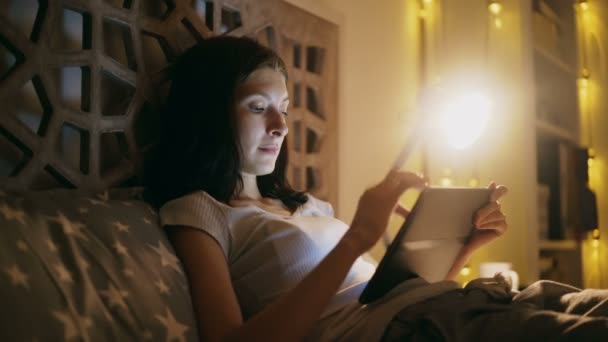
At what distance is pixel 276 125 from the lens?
3.55ft

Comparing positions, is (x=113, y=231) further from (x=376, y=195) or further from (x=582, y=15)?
(x=582, y=15)

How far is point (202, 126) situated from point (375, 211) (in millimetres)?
412

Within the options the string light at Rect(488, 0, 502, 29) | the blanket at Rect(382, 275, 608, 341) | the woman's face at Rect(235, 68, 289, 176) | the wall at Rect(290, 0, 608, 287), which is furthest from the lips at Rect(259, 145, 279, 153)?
the string light at Rect(488, 0, 502, 29)

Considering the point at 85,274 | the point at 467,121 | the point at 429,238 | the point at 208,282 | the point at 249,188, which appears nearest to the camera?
the point at 85,274

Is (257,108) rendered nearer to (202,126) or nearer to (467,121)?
(202,126)

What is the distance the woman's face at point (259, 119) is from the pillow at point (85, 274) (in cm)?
28

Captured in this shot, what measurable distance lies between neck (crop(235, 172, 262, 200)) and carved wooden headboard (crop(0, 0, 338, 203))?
21 cm

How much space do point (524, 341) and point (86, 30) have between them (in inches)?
33.6

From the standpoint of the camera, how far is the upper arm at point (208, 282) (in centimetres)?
79

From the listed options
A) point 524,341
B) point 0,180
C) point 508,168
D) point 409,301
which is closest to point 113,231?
point 0,180

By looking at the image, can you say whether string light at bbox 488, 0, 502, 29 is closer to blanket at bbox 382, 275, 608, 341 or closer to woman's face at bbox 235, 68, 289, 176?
woman's face at bbox 235, 68, 289, 176

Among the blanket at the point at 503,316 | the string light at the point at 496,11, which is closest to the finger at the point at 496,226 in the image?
the blanket at the point at 503,316

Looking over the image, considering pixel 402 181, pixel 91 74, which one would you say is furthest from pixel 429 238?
pixel 91 74

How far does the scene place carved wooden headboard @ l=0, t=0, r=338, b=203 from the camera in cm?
86
